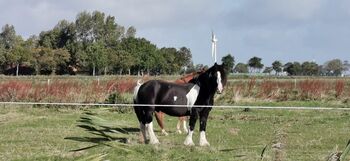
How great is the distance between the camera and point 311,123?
13961mm

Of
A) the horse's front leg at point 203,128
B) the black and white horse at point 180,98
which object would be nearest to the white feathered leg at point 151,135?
the black and white horse at point 180,98

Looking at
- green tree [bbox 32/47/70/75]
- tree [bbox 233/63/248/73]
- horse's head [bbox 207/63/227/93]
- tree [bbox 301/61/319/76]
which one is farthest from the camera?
tree [bbox 301/61/319/76]

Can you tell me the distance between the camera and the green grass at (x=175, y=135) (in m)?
6.34

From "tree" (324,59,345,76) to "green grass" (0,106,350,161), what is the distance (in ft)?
217

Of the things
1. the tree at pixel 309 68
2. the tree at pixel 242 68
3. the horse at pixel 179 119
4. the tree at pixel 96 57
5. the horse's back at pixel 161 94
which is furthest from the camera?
the tree at pixel 309 68

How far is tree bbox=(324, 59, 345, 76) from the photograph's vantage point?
263 ft

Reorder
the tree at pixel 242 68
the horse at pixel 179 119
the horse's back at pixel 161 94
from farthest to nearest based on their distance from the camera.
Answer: the tree at pixel 242 68 → the horse at pixel 179 119 → the horse's back at pixel 161 94

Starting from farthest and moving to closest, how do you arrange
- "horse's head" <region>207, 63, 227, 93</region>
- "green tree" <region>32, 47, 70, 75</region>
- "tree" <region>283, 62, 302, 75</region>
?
"tree" <region>283, 62, 302, 75</region>, "green tree" <region>32, 47, 70, 75</region>, "horse's head" <region>207, 63, 227, 93</region>

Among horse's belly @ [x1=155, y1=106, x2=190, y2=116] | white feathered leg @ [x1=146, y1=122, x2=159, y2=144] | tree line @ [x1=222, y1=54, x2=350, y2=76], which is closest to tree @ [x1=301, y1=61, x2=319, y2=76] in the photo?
tree line @ [x1=222, y1=54, x2=350, y2=76]

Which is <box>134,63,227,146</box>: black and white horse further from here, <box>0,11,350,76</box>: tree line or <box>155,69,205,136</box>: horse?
<box>0,11,350,76</box>: tree line

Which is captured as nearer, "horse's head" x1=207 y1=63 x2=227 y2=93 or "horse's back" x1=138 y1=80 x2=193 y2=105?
"horse's head" x1=207 y1=63 x2=227 y2=93

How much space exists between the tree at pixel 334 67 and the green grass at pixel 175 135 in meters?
66.1

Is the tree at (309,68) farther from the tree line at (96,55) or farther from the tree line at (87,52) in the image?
the tree line at (87,52)

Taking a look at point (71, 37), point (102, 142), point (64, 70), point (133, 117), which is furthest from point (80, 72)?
point (102, 142)
